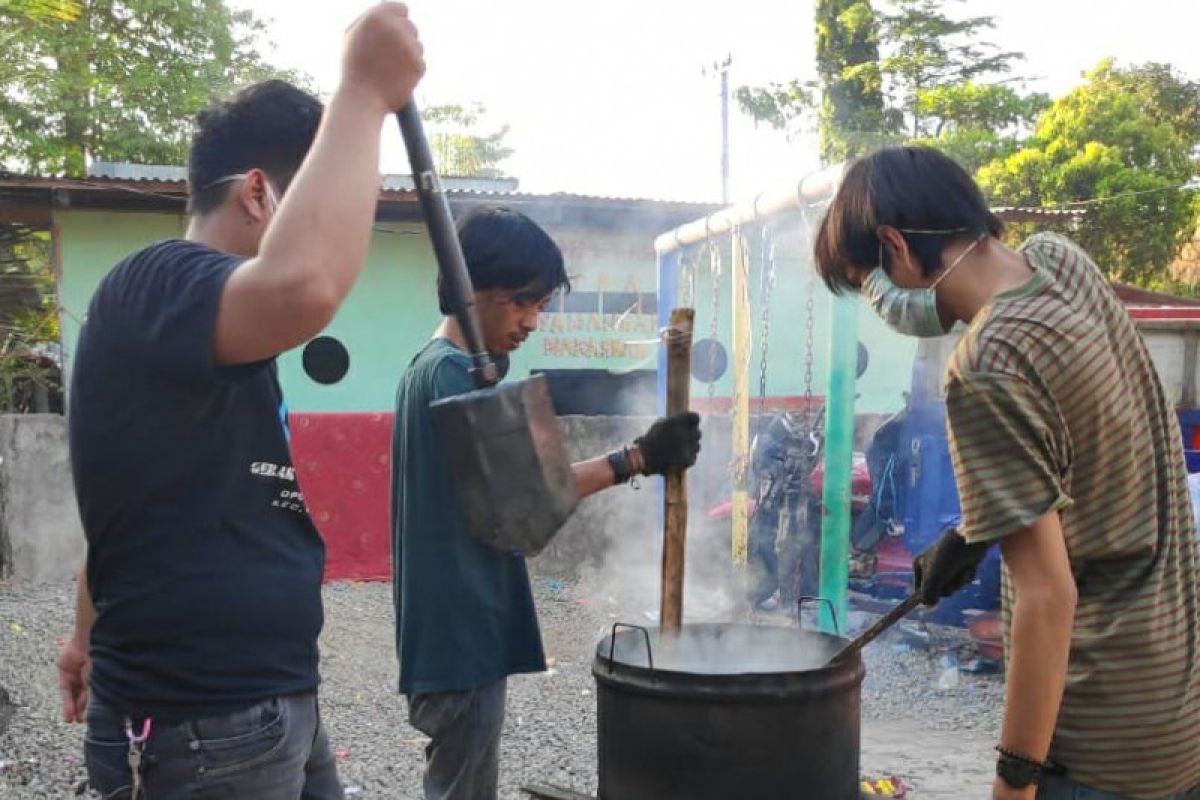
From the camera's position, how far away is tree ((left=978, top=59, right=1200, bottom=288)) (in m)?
20.3

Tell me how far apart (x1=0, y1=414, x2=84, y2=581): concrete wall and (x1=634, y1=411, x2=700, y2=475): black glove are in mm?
6421

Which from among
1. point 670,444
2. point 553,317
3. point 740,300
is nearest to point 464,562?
point 670,444

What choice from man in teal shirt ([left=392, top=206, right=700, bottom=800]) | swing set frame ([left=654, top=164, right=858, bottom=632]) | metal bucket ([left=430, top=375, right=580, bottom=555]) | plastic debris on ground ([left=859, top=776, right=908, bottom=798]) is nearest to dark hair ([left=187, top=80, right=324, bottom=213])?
metal bucket ([left=430, top=375, right=580, bottom=555])

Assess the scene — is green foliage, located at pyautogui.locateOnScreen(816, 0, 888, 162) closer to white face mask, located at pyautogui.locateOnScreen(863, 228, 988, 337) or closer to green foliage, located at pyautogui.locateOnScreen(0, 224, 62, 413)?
green foliage, located at pyautogui.locateOnScreen(0, 224, 62, 413)

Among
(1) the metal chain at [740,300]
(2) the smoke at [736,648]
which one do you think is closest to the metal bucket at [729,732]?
(2) the smoke at [736,648]

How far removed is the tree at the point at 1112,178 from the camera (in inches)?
800

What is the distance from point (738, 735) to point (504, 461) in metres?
0.98

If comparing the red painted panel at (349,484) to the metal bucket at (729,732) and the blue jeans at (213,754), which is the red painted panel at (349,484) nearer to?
the metal bucket at (729,732)

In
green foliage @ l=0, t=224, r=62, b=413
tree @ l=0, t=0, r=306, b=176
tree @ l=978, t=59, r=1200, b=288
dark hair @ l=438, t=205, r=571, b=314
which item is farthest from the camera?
tree @ l=978, t=59, r=1200, b=288

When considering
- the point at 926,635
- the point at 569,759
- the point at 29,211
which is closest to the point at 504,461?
the point at 569,759

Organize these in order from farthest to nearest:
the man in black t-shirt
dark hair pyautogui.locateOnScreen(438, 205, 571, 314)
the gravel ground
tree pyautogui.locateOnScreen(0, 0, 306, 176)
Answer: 1. tree pyautogui.locateOnScreen(0, 0, 306, 176)
2. the gravel ground
3. dark hair pyautogui.locateOnScreen(438, 205, 571, 314)
4. the man in black t-shirt

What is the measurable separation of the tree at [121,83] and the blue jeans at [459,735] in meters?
17.2

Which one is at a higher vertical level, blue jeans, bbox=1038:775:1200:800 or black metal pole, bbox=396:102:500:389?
black metal pole, bbox=396:102:500:389

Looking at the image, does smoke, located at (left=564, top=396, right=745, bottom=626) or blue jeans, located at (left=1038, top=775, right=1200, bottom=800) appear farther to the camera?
smoke, located at (left=564, top=396, right=745, bottom=626)
